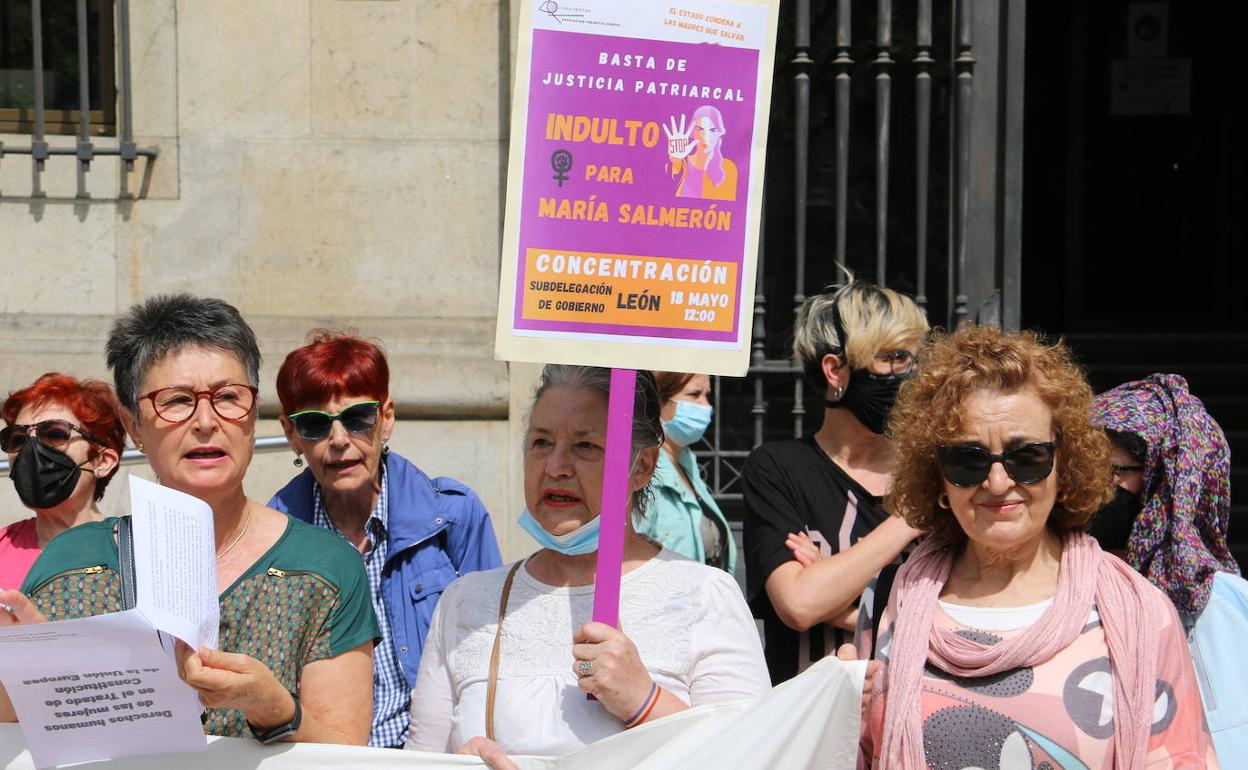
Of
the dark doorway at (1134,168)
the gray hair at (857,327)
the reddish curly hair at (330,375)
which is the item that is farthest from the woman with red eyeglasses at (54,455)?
the dark doorway at (1134,168)

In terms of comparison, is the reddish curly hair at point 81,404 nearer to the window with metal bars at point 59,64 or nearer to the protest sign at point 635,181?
the protest sign at point 635,181

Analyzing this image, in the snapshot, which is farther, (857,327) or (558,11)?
(857,327)

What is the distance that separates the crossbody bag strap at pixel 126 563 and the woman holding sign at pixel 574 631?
0.62 m

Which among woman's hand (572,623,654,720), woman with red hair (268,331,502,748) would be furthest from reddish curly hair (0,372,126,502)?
woman's hand (572,623,654,720)

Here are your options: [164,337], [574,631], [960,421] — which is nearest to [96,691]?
[164,337]

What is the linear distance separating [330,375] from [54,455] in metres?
0.74

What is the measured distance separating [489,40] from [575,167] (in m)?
3.22

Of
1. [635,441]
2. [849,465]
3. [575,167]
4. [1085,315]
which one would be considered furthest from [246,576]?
[1085,315]

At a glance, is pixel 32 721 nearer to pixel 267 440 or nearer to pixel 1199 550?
pixel 1199 550

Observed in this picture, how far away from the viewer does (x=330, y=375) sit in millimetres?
3986

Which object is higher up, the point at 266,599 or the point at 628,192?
the point at 628,192

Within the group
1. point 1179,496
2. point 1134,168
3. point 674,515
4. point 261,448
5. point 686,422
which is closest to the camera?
point 1179,496

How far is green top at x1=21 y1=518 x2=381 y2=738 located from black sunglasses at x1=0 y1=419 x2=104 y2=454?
3.09 ft

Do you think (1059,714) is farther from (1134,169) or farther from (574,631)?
(1134,169)
